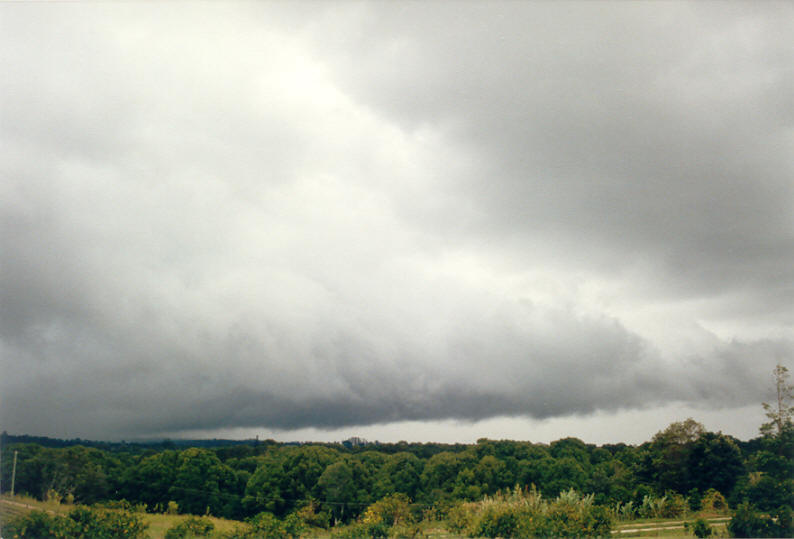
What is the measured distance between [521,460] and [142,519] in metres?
12.7

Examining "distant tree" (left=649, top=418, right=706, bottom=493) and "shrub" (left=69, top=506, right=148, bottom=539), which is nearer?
"shrub" (left=69, top=506, right=148, bottom=539)

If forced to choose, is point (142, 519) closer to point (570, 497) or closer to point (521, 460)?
point (570, 497)

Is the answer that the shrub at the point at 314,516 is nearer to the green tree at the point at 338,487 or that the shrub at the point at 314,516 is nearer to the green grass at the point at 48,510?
the green tree at the point at 338,487

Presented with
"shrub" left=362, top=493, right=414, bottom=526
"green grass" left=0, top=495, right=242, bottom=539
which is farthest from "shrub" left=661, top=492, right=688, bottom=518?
"green grass" left=0, top=495, right=242, bottom=539

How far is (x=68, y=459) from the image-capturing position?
15836mm

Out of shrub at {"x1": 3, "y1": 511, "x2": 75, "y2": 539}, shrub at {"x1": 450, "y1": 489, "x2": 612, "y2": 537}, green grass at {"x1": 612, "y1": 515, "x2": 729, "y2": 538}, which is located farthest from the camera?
green grass at {"x1": 612, "y1": 515, "x2": 729, "y2": 538}

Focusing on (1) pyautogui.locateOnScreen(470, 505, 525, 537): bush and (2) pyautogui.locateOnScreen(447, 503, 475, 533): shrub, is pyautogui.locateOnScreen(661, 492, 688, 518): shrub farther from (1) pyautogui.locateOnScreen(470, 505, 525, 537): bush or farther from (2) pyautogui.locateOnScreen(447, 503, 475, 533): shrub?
(1) pyautogui.locateOnScreen(470, 505, 525, 537): bush

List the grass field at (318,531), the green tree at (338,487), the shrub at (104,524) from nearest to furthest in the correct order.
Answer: the shrub at (104,524) < the grass field at (318,531) < the green tree at (338,487)

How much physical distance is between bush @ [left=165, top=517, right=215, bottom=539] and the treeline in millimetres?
2475

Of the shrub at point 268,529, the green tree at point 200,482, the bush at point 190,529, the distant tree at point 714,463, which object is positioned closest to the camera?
the shrub at point 268,529

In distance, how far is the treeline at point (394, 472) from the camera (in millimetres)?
15445

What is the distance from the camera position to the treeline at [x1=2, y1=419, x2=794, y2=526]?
15.4 meters

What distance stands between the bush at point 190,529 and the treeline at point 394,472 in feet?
8.12

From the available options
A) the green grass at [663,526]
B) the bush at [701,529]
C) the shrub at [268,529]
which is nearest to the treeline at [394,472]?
the green grass at [663,526]
